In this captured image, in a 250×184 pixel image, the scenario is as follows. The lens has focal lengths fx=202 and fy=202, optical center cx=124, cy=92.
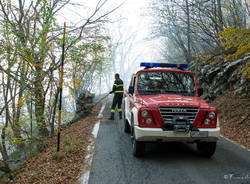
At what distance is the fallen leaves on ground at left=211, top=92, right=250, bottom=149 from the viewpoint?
7.09m

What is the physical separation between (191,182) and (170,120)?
1306mm

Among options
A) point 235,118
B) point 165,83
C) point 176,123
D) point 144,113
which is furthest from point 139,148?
point 235,118

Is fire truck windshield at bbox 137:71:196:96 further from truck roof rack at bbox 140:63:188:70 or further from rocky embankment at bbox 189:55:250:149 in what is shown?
rocky embankment at bbox 189:55:250:149

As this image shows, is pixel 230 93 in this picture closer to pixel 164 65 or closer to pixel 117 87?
pixel 117 87

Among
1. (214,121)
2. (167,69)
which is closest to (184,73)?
(167,69)

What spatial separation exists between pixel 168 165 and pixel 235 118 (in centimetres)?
545

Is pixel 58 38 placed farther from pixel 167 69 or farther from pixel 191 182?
pixel 191 182

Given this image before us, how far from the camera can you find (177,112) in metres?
4.54

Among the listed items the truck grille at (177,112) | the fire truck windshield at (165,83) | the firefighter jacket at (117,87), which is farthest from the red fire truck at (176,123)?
the firefighter jacket at (117,87)

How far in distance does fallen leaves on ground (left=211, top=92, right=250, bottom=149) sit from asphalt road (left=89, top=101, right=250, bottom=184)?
0.98m

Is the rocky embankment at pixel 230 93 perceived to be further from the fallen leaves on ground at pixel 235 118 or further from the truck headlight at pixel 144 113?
the truck headlight at pixel 144 113

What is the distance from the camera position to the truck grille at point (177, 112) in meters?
4.54

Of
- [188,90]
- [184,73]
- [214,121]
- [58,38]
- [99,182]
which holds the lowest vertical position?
[99,182]

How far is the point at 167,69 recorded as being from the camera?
19.9 feet
